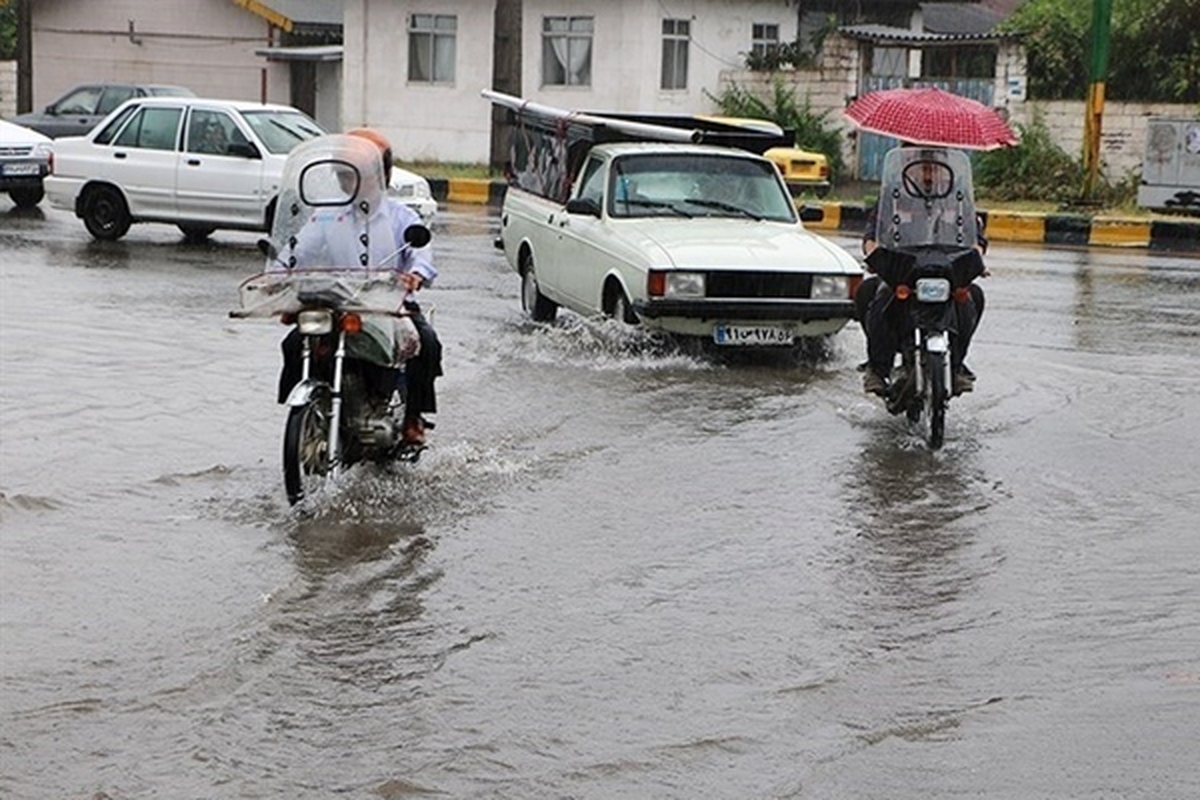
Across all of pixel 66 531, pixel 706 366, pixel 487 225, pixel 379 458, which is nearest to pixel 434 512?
pixel 379 458

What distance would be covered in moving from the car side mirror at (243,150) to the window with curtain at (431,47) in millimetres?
A: 17328

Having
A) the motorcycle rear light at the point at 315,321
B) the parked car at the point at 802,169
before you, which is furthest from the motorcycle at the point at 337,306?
the parked car at the point at 802,169

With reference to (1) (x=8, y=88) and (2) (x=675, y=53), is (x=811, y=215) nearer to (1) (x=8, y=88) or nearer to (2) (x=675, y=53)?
(2) (x=675, y=53)

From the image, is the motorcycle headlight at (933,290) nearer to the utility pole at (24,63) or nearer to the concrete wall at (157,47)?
the utility pole at (24,63)

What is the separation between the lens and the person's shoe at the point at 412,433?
968 cm

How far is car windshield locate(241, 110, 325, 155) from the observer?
69.7 feet

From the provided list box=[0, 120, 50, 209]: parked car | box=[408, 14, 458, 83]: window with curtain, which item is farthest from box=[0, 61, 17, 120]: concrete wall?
box=[0, 120, 50, 209]: parked car

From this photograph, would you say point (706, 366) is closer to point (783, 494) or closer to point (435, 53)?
point (783, 494)

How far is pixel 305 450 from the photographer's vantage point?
29.2 ft

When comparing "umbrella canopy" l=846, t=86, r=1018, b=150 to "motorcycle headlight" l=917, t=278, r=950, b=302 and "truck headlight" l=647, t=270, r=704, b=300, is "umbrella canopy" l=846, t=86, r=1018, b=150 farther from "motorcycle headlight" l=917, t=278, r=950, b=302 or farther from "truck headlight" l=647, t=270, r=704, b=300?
"truck headlight" l=647, t=270, r=704, b=300

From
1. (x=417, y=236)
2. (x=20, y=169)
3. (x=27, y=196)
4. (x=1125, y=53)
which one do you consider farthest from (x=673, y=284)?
(x=1125, y=53)

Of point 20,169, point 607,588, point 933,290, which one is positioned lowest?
point 607,588

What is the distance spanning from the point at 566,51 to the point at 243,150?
16.7m

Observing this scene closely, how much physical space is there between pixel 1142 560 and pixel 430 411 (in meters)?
3.32
